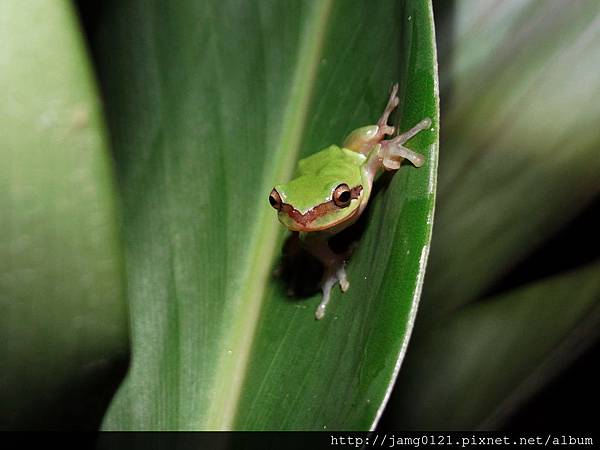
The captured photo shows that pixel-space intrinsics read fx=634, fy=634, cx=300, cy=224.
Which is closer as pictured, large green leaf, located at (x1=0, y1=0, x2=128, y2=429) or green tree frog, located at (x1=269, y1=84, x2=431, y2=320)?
large green leaf, located at (x1=0, y1=0, x2=128, y2=429)

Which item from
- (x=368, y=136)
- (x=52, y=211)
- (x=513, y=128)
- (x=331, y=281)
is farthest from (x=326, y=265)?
(x=52, y=211)

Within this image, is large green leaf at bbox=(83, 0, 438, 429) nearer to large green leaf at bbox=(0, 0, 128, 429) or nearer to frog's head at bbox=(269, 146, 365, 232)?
frog's head at bbox=(269, 146, 365, 232)

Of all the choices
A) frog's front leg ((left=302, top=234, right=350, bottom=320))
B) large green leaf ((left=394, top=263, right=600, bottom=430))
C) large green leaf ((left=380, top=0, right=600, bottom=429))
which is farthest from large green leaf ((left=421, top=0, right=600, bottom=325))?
frog's front leg ((left=302, top=234, right=350, bottom=320))

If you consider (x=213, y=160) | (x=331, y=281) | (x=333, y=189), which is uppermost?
(x=213, y=160)

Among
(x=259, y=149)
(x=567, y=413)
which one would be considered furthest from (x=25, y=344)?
(x=567, y=413)

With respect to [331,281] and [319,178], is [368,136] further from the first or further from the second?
[331,281]

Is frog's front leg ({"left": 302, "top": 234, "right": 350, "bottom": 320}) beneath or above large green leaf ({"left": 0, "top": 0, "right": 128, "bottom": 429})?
beneath
